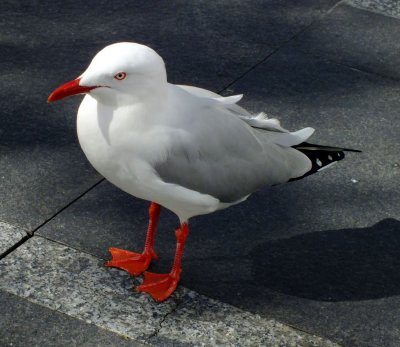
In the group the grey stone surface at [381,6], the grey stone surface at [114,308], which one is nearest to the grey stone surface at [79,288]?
the grey stone surface at [114,308]

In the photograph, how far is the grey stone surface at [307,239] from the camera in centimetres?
414

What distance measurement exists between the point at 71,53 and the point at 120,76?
7.46 ft

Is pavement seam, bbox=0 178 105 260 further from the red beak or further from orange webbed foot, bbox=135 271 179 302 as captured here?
the red beak

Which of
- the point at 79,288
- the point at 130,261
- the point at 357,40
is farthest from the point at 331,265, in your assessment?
the point at 357,40

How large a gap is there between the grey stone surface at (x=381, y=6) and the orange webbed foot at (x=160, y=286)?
130 inches

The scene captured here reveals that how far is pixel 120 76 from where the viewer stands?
372cm

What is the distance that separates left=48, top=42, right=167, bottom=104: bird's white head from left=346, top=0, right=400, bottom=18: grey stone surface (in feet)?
10.9

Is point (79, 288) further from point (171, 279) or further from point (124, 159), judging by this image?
point (124, 159)

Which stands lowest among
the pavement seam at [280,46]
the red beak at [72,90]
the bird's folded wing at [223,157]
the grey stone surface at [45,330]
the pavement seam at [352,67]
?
the pavement seam at [352,67]

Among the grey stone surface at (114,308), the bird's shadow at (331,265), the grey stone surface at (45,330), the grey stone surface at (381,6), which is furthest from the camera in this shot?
the grey stone surface at (381,6)

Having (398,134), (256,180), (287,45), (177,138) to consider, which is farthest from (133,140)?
(287,45)

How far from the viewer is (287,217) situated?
472cm

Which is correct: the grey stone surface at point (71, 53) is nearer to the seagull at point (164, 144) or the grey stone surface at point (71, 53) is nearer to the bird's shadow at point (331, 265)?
the seagull at point (164, 144)

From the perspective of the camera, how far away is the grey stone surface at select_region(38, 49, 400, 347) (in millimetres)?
4145
